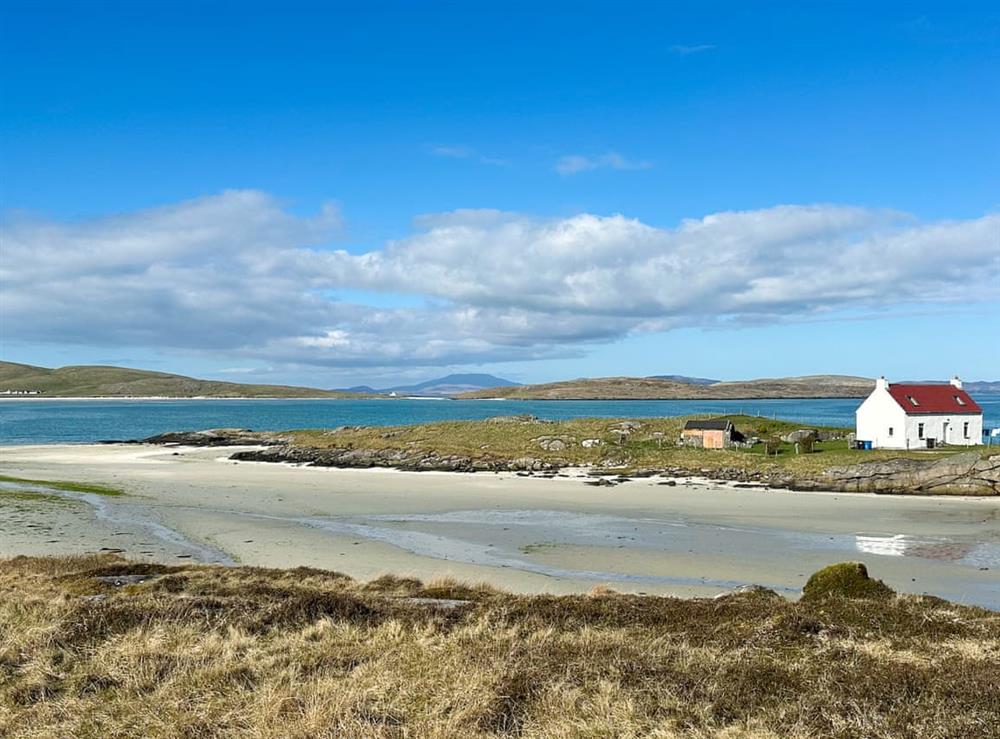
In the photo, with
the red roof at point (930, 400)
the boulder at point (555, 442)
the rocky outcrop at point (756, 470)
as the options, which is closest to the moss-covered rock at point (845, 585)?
the rocky outcrop at point (756, 470)

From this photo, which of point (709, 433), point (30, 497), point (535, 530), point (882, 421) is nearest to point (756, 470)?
point (709, 433)

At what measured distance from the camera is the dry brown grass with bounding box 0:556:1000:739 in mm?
7191

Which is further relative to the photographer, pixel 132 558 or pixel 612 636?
pixel 132 558

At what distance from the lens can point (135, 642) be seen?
388 inches

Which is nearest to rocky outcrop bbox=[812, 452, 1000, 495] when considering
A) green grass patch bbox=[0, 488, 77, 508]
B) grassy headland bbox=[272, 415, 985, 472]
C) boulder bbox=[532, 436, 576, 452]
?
grassy headland bbox=[272, 415, 985, 472]

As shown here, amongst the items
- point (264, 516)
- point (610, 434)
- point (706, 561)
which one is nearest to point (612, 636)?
point (706, 561)

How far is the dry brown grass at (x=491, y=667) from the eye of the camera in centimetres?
719

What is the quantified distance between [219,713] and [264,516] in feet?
85.4

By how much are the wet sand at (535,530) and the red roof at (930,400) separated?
1559cm

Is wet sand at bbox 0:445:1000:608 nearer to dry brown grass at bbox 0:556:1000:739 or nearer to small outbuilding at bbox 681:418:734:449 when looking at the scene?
dry brown grass at bbox 0:556:1000:739

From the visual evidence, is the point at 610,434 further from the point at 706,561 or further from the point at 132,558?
the point at 132,558

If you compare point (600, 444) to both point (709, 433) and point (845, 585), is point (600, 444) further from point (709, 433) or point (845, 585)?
point (845, 585)

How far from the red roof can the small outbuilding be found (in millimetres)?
11104

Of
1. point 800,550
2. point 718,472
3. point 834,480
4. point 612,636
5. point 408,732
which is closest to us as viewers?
point 408,732
